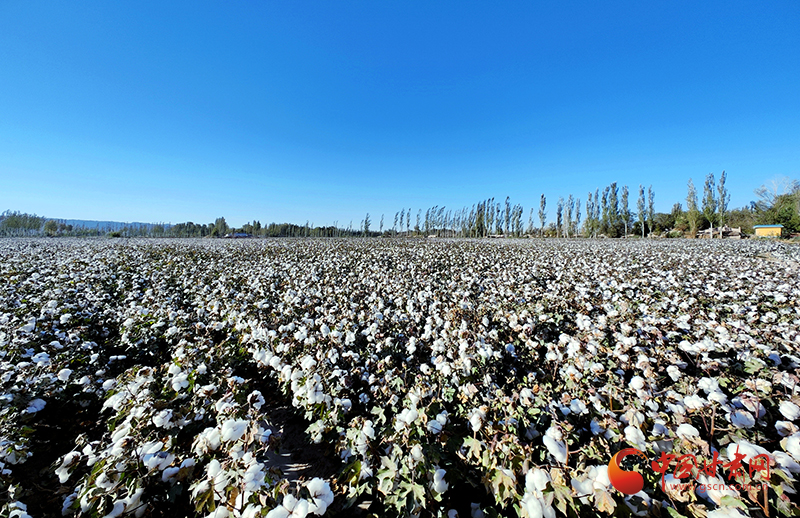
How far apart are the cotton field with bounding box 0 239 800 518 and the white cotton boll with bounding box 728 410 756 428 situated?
1 cm

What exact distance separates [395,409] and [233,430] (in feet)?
4.53

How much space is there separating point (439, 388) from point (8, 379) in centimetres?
471

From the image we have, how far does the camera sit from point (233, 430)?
77.0 inches

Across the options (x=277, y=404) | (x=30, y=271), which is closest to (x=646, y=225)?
(x=277, y=404)

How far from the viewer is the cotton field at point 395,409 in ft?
5.65

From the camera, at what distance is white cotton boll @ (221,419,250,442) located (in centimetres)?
194

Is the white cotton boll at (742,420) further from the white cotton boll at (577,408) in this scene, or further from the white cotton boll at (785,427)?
the white cotton boll at (577,408)

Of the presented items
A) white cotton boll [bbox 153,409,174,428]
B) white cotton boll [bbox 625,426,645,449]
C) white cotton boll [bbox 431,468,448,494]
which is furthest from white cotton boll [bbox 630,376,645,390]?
white cotton boll [bbox 153,409,174,428]

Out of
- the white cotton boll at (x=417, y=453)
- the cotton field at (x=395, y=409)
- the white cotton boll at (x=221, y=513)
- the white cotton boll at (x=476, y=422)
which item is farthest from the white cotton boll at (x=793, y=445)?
the white cotton boll at (x=221, y=513)

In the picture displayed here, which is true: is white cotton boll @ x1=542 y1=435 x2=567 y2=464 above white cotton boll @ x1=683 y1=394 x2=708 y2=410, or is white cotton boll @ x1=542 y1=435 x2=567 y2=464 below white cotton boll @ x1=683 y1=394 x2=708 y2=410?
below

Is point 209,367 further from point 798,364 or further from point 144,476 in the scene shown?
point 798,364

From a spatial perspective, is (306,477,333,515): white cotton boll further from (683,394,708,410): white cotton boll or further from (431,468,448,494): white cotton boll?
(683,394,708,410): white cotton boll

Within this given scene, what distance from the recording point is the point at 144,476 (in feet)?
6.09

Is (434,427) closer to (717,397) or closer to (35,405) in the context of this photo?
(717,397)
